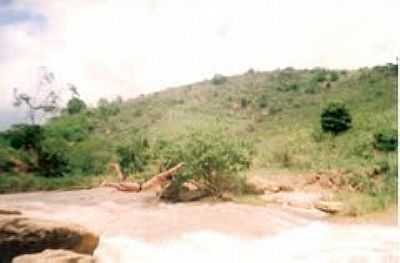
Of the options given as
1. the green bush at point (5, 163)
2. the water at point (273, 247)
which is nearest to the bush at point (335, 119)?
the green bush at point (5, 163)

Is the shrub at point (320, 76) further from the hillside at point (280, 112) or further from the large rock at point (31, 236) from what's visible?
the large rock at point (31, 236)

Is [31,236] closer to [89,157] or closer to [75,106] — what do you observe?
[89,157]

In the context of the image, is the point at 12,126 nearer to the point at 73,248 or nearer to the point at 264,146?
the point at 264,146

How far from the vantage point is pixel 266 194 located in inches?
621

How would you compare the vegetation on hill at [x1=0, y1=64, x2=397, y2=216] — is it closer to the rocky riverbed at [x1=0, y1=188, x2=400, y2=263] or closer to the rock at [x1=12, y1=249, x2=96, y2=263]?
the rocky riverbed at [x1=0, y1=188, x2=400, y2=263]

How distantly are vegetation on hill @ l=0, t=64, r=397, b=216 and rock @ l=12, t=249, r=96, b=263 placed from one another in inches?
275

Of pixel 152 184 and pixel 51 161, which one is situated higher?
pixel 51 161

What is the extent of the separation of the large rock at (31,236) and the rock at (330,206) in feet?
22.6

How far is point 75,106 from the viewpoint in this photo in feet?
104

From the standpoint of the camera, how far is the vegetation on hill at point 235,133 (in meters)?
15.7

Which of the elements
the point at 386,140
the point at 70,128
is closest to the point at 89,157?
the point at 70,128

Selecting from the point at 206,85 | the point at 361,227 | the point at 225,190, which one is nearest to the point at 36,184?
the point at 225,190

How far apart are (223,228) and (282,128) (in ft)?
45.5

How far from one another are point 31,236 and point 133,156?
13.1m
